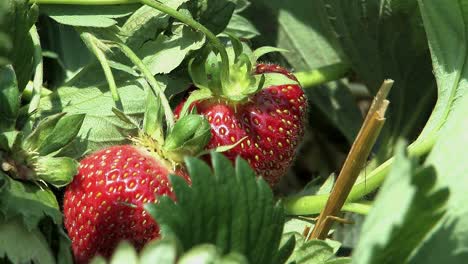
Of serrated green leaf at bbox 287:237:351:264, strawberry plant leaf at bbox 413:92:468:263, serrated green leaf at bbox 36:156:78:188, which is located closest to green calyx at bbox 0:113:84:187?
serrated green leaf at bbox 36:156:78:188

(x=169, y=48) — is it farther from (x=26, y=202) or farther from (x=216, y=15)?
(x=26, y=202)

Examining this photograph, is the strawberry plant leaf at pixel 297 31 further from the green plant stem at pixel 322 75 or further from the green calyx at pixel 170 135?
the green calyx at pixel 170 135

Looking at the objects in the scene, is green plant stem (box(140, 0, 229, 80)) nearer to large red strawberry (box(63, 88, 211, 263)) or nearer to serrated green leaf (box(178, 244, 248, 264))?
large red strawberry (box(63, 88, 211, 263))

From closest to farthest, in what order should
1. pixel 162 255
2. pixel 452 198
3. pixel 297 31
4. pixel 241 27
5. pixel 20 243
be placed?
pixel 162 255
pixel 452 198
pixel 20 243
pixel 241 27
pixel 297 31

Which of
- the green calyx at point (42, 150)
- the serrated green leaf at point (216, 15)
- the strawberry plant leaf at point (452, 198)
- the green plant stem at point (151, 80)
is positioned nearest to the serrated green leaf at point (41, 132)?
the green calyx at point (42, 150)

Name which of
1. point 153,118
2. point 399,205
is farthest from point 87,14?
point 399,205

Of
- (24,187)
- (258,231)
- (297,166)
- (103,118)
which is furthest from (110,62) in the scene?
(297,166)
